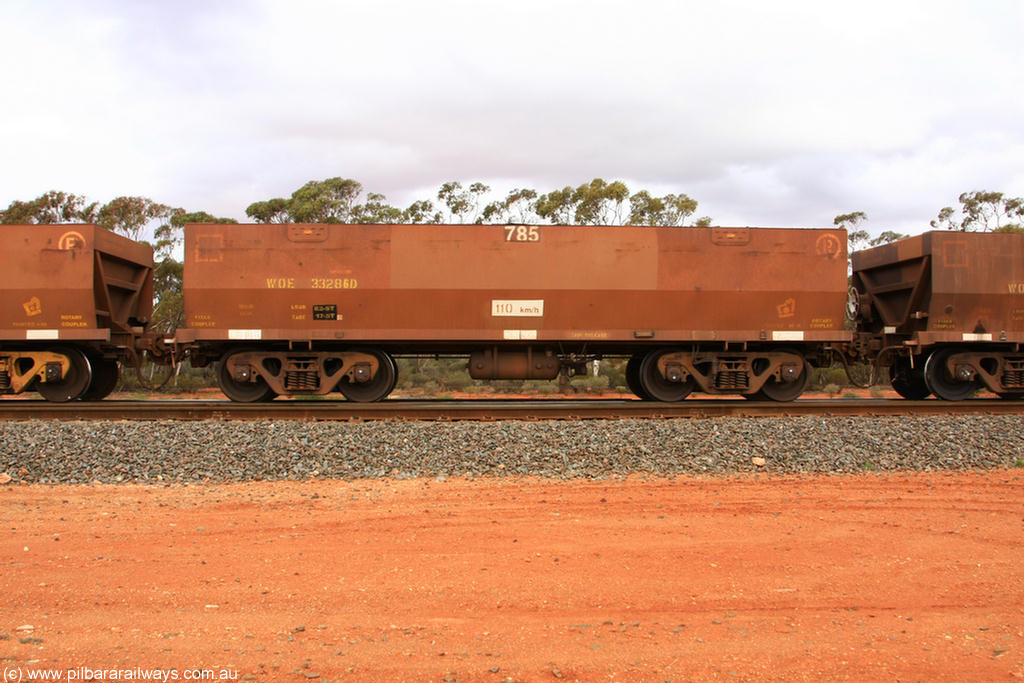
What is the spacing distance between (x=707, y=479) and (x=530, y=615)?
3.66 metres

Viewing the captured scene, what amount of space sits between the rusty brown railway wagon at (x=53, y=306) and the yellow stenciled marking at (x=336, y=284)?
3.52 meters

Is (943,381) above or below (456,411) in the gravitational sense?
above

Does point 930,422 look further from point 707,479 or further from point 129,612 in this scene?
point 129,612

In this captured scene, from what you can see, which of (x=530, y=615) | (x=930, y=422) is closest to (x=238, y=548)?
(x=530, y=615)

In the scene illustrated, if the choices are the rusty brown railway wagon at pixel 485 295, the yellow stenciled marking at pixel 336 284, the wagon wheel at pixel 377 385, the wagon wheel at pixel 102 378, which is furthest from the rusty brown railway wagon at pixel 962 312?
the wagon wheel at pixel 102 378

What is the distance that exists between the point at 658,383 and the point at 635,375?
777 mm

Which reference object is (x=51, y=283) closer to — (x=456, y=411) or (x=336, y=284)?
(x=336, y=284)

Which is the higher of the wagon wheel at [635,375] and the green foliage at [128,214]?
the green foliage at [128,214]

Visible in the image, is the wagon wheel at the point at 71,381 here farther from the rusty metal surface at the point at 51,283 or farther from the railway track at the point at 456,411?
the railway track at the point at 456,411

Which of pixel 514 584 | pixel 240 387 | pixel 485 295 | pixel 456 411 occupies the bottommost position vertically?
pixel 514 584

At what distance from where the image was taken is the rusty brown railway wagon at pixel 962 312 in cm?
1149

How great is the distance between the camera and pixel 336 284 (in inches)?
434

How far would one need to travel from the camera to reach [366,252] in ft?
36.4

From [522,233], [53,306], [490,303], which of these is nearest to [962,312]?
[522,233]
